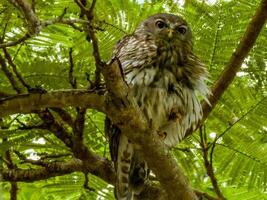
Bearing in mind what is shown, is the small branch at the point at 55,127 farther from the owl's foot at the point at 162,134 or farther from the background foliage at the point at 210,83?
the owl's foot at the point at 162,134

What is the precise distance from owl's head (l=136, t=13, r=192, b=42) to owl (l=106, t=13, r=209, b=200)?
19mm

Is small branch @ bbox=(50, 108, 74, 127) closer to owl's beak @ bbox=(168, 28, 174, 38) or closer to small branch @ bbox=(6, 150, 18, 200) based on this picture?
small branch @ bbox=(6, 150, 18, 200)

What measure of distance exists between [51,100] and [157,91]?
126 centimetres

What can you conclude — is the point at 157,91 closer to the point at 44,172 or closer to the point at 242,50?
the point at 242,50

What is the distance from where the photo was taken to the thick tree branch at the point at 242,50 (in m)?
3.70

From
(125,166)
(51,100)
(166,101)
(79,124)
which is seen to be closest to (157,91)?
(166,101)

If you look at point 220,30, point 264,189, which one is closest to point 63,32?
point 220,30

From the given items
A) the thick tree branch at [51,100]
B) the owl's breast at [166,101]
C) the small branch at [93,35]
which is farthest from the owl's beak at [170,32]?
the small branch at [93,35]

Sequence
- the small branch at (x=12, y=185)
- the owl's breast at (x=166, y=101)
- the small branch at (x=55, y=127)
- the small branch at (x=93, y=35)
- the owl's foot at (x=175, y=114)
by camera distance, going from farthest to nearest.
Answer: the owl's foot at (x=175, y=114)
the owl's breast at (x=166, y=101)
the small branch at (x=12, y=185)
the small branch at (x=55, y=127)
the small branch at (x=93, y=35)

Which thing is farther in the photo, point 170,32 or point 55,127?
point 170,32

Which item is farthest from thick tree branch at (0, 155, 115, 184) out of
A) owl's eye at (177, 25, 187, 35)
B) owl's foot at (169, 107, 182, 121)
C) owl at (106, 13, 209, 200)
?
owl's eye at (177, 25, 187, 35)

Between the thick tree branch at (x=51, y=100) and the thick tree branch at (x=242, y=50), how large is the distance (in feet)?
4.12

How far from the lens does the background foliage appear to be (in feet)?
12.2

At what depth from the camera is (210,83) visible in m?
4.24
